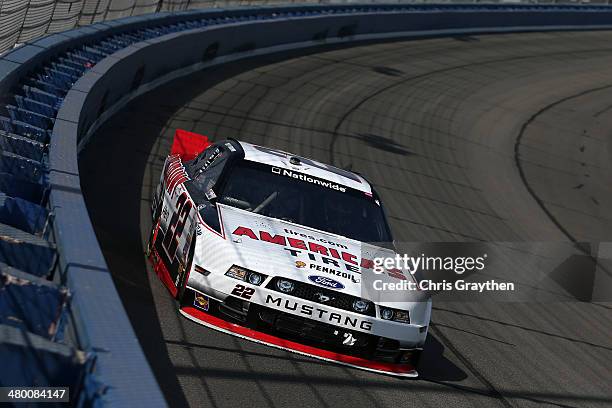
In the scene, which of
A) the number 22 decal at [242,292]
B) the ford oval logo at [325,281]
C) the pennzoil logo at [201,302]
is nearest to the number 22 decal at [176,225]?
the pennzoil logo at [201,302]

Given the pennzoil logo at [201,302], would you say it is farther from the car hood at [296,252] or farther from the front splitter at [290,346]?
the car hood at [296,252]

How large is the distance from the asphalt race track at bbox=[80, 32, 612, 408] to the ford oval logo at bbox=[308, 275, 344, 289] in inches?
24.5

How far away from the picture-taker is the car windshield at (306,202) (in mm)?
9312

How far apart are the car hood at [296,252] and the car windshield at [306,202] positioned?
0.54 ft

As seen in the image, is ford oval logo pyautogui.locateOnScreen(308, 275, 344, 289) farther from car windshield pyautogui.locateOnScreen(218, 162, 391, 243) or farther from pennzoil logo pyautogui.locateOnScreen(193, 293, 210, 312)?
car windshield pyautogui.locateOnScreen(218, 162, 391, 243)

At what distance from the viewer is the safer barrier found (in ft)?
15.7

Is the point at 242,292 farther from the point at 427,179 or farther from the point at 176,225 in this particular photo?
the point at 427,179

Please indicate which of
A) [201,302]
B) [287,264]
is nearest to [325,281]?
[287,264]

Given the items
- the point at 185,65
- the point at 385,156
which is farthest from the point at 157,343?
the point at 185,65

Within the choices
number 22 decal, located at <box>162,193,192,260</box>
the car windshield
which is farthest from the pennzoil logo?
the car windshield

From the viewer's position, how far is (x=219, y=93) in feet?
66.1

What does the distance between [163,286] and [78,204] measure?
2081 millimetres

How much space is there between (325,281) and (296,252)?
1.43 feet

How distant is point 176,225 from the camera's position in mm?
9312
